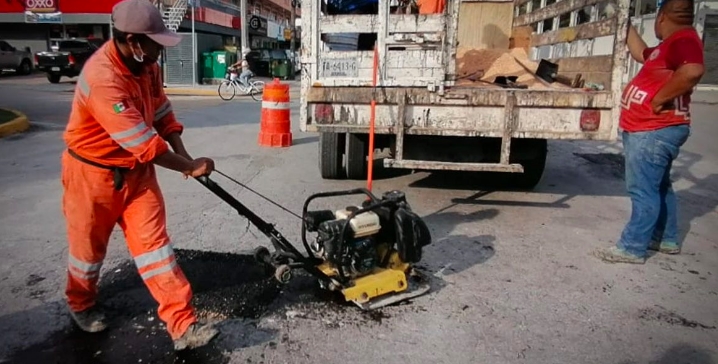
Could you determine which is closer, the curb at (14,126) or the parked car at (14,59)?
the curb at (14,126)

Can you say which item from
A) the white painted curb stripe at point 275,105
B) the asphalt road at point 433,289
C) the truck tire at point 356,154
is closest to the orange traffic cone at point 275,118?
the white painted curb stripe at point 275,105

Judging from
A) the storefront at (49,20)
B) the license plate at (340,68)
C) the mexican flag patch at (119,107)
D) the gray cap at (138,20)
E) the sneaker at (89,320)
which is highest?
the storefront at (49,20)

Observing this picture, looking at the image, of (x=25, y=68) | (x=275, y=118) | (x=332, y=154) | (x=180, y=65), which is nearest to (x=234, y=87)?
(x=180, y=65)

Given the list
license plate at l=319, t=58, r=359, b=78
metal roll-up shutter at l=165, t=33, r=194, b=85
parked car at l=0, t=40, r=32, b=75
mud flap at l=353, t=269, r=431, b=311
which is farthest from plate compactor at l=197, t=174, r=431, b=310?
parked car at l=0, t=40, r=32, b=75

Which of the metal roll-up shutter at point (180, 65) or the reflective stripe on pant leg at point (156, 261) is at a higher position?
the metal roll-up shutter at point (180, 65)

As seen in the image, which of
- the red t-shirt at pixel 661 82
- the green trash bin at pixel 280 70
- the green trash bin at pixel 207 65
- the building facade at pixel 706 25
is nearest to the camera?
the red t-shirt at pixel 661 82

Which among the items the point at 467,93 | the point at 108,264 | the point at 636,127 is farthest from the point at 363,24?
the point at 108,264

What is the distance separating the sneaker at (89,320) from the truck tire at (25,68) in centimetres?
2857

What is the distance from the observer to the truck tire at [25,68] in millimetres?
27125

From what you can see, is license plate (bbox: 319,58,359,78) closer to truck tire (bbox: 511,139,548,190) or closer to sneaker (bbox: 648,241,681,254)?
truck tire (bbox: 511,139,548,190)

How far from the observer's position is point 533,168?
6.18m

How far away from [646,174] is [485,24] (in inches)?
209

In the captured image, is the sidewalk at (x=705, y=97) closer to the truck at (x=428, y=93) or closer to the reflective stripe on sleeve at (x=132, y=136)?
the truck at (x=428, y=93)

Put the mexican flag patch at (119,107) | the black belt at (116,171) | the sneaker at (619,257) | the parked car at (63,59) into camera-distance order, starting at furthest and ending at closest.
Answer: the parked car at (63,59), the sneaker at (619,257), the black belt at (116,171), the mexican flag patch at (119,107)
